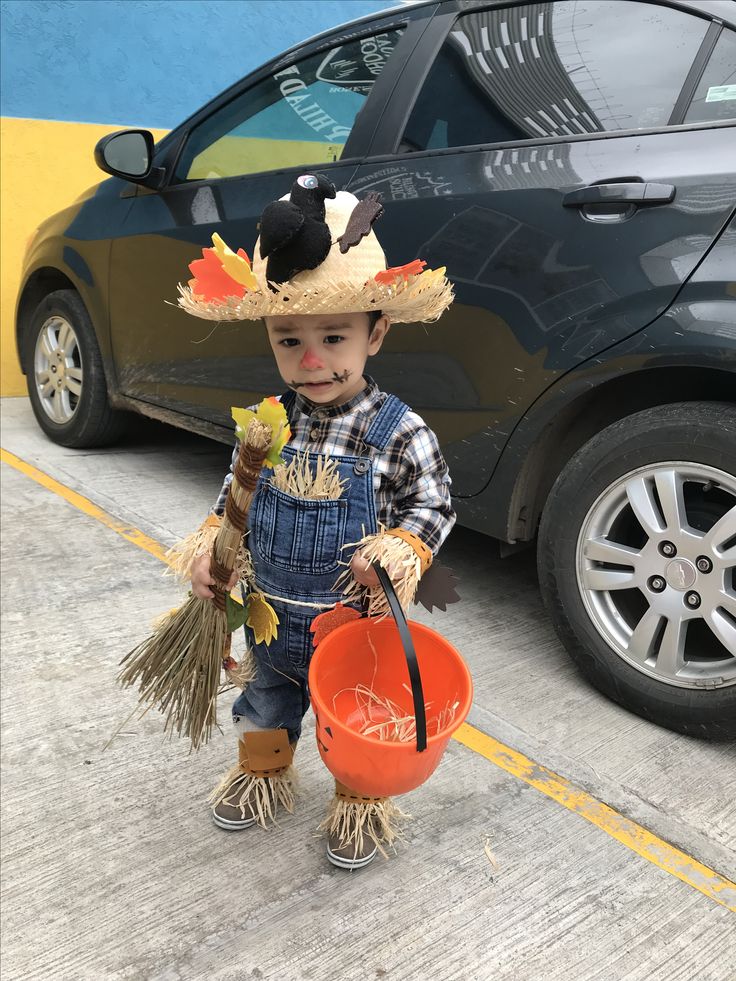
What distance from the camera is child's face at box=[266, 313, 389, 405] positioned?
1476 millimetres

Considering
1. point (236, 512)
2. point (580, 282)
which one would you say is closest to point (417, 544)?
point (236, 512)

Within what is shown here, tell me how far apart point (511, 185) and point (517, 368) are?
20.5 inches

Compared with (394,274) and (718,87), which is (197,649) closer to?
(394,274)

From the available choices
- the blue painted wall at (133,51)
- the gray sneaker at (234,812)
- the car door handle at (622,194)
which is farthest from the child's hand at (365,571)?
the blue painted wall at (133,51)

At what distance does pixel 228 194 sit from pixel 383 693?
2.29 meters

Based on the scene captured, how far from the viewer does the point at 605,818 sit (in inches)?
75.5

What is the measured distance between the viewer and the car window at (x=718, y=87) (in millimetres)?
2098

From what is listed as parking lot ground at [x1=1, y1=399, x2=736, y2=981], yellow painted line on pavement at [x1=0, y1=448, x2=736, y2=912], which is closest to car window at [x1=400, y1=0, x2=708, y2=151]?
parking lot ground at [x1=1, y1=399, x2=736, y2=981]

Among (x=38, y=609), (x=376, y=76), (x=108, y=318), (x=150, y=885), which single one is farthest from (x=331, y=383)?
(x=108, y=318)

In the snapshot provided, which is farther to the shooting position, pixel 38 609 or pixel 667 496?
pixel 38 609

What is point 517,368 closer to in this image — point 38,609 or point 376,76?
point 376,76

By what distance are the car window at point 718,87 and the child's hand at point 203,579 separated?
1.68 m

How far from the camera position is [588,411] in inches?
95.1

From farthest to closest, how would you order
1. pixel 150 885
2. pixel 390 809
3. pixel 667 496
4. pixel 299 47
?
1. pixel 299 47
2. pixel 667 496
3. pixel 390 809
4. pixel 150 885
